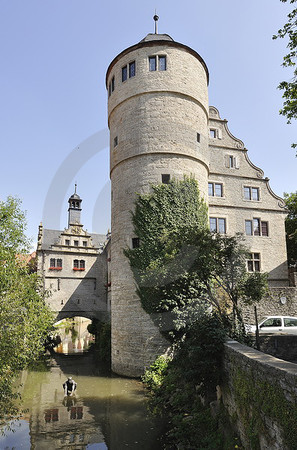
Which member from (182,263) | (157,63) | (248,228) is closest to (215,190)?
(248,228)

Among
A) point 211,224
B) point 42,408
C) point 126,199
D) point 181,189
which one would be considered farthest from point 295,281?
point 42,408

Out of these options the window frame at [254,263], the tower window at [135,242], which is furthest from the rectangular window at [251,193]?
the tower window at [135,242]

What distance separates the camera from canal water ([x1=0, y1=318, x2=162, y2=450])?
9.70 meters

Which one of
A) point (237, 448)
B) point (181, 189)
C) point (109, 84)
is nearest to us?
point (237, 448)

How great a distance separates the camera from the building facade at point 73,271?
32125 millimetres

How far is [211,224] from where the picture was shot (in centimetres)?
2194

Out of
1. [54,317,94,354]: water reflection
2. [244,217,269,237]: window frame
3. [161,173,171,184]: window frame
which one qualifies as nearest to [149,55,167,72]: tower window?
[161,173,171,184]: window frame

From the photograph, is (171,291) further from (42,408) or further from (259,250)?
(259,250)

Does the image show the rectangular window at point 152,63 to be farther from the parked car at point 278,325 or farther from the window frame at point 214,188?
the parked car at point 278,325

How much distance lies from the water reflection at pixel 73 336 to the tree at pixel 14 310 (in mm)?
11531

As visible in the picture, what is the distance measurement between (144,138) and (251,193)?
943 centimetres

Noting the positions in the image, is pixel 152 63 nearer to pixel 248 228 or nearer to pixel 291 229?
pixel 248 228

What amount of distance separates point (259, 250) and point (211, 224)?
3813 mm

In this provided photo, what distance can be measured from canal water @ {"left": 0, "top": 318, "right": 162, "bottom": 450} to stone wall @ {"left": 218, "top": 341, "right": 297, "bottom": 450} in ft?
11.2
